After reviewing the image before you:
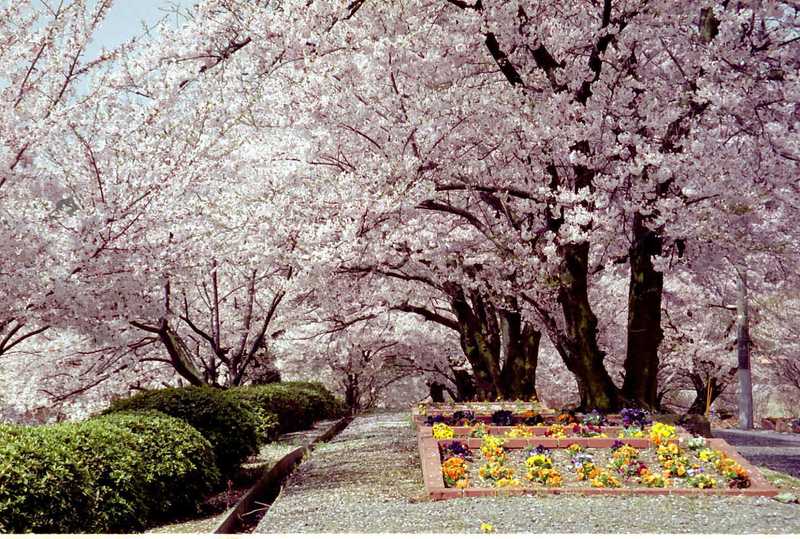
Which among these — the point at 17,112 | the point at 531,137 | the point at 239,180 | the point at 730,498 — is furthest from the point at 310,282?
the point at 730,498

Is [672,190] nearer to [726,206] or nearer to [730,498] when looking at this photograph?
[726,206]

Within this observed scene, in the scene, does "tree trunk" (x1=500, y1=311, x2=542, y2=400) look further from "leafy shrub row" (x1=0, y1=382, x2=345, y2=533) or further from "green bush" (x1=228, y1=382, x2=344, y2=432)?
"leafy shrub row" (x1=0, y1=382, x2=345, y2=533)

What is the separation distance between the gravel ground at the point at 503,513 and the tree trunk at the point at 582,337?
12.0 feet

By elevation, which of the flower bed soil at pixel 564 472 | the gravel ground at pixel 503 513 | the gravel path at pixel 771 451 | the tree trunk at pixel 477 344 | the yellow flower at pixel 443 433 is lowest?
the gravel path at pixel 771 451

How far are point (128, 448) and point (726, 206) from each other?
750 centimetres

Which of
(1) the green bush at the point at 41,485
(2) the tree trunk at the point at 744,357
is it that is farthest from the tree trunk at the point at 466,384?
(1) the green bush at the point at 41,485

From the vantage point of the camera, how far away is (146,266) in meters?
8.31

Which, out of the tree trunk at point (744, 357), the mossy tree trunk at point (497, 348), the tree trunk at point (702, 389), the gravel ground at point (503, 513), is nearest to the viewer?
the gravel ground at point (503, 513)

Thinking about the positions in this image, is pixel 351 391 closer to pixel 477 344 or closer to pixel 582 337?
pixel 477 344

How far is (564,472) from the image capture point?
8.05 metres

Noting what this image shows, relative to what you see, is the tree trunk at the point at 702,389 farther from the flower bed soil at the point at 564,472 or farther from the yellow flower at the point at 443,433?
the flower bed soil at the point at 564,472

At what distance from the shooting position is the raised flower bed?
7.39m

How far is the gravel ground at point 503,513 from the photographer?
589cm

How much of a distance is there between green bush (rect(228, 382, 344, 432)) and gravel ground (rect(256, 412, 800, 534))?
4482 millimetres
